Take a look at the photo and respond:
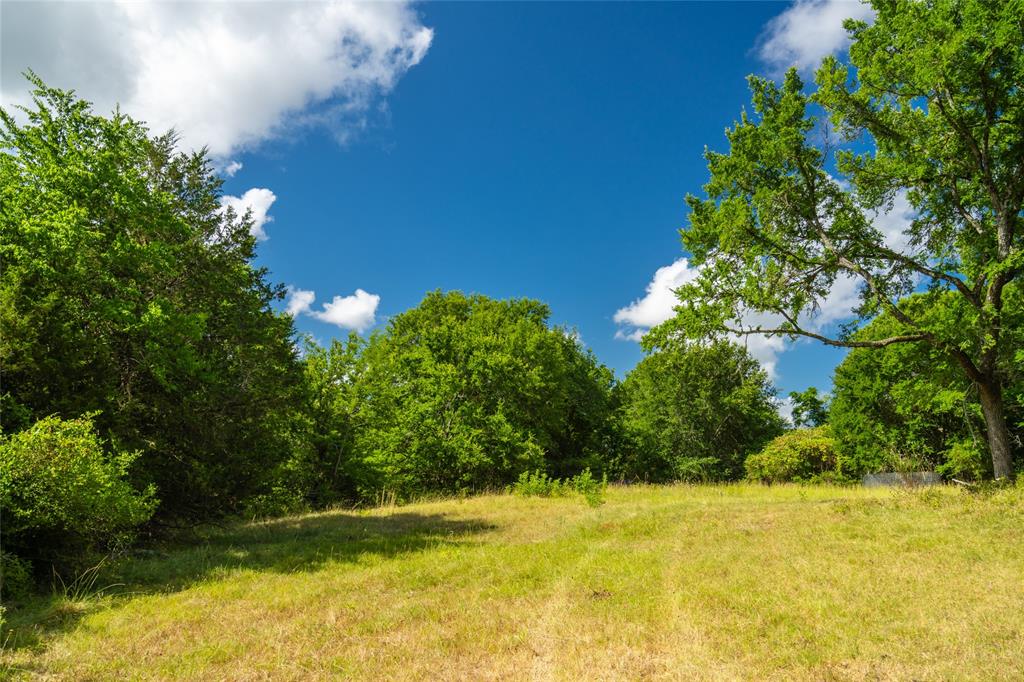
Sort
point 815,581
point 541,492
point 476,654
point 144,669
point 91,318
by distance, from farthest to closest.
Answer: point 541,492, point 91,318, point 815,581, point 476,654, point 144,669

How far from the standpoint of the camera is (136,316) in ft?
39.0

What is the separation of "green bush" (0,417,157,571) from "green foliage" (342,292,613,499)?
58.7 ft

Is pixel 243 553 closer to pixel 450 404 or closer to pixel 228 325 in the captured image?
pixel 228 325

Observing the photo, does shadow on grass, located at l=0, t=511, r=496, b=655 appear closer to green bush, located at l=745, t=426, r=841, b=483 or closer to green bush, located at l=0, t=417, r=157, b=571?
green bush, located at l=0, t=417, r=157, b=571

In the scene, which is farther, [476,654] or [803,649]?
[476,654]

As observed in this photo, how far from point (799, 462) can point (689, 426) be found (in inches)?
387

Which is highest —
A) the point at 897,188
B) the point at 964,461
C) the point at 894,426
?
the point at 897,188

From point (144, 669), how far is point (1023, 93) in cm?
2177

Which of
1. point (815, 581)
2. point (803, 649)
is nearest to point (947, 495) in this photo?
point (815, 581)

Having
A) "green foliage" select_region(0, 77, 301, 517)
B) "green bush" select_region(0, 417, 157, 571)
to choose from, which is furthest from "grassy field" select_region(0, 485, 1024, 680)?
"green foliage" select_region(0, 77, 301, 517)

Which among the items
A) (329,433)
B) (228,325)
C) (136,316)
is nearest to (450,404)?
(329,433)

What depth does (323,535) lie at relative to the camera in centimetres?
1423

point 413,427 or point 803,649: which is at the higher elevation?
point 413,427

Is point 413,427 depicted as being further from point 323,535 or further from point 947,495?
point 947,495
